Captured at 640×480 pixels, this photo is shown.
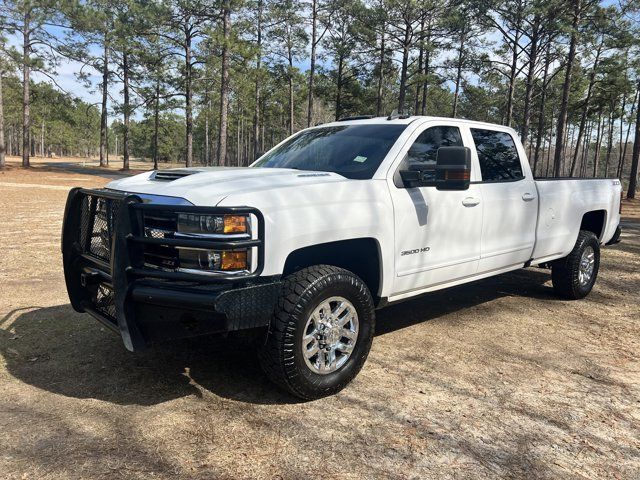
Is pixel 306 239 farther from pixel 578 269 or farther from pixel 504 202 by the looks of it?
pixel 578 269

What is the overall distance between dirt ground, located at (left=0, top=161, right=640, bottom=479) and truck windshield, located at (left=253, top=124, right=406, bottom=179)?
1.60 meters

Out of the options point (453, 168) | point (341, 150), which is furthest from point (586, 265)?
point (341, 150)

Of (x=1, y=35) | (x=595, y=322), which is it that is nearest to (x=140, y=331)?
(x=595, y=322)

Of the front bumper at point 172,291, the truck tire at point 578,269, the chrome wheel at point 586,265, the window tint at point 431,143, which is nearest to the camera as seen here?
the front bumper at point 172,291

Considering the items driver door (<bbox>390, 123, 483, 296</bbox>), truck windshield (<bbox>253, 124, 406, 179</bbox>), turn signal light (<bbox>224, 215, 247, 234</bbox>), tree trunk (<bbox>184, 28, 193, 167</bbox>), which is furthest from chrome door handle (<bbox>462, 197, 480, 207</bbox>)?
tree trunk (<bbox>184, 28, 193, 167</bbox>)

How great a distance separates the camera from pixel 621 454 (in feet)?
9.04

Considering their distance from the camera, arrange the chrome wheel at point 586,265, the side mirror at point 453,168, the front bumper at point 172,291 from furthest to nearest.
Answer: the chrome wheel at point 586,265, the side mirror at point 453,168, the front bumper at point 172,291

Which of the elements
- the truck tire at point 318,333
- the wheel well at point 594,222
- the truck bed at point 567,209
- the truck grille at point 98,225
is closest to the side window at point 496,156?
the truck bed at point 567,209

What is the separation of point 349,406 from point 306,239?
3.77ft

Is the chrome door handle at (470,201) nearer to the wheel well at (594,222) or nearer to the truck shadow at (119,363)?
the truck shadow at (119,363)

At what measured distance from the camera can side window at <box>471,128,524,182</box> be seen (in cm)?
471

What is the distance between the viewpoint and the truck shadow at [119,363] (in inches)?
132

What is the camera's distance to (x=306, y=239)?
10.3 ft

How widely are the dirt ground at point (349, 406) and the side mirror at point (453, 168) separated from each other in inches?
57.0
